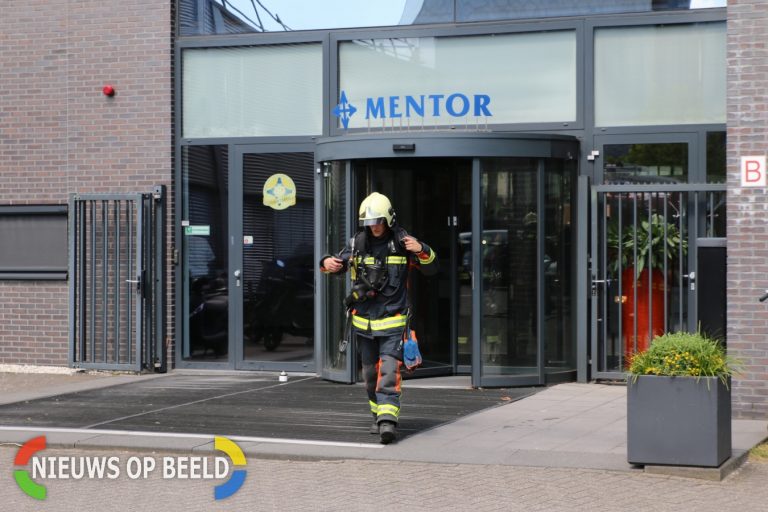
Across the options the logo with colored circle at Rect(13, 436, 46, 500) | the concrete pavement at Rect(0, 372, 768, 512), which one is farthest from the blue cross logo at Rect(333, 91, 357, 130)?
the logo with colored circle at Rect(13, 436, 46, 500)

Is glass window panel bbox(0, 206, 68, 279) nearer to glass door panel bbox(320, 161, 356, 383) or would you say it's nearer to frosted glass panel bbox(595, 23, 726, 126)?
glass door panel bbox(320, 161, 356, 383)

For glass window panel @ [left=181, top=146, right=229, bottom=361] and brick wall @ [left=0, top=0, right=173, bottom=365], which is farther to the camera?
brick wall @ [left=0, top=0, right=173, bottom=365]

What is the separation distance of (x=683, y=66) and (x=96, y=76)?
6.88m

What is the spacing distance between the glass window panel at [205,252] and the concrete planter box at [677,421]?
7.09 m

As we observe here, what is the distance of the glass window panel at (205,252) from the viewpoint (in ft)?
45.8

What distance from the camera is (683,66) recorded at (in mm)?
12367

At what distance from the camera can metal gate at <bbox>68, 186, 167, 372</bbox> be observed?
1390 centimetres

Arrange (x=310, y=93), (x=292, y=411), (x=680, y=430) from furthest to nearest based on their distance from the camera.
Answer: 1. (x=310, y=93)
2. (x=292, y=411)
3. (x=680, y=430)

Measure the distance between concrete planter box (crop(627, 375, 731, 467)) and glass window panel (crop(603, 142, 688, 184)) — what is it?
487 cm

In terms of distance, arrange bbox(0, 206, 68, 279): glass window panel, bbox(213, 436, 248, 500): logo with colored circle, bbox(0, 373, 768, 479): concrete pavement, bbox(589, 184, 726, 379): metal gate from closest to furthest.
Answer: bbox(213, 436, 248, 500): logo with colored circle, bbox(0, 373, 768, 479): concrete pavement, bbox(589, 184, 726, 379): metal gate, bbox(0, 206, 68, 279): glass window panel

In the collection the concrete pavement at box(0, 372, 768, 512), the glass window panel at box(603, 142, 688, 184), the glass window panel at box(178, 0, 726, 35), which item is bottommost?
the concrete pavement at box(0, 372, 768, 512)

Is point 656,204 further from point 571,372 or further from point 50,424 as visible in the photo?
point 50,424

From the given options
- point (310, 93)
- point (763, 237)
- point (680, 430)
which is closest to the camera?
point (680, 430)

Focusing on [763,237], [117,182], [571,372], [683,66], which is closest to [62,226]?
[117,182]
